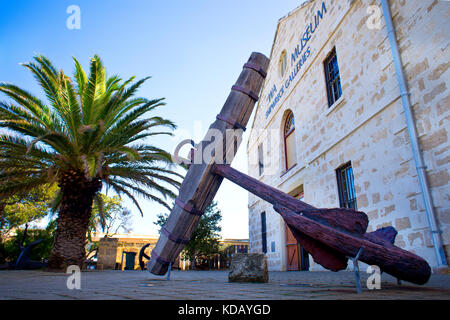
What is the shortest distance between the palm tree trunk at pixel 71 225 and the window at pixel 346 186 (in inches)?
285

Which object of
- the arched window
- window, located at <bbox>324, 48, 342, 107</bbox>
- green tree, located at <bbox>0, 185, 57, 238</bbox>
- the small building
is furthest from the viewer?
green tree, located at <bbox>0, 185, 57, 238</bbox>

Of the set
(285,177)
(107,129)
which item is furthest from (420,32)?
(107,129)

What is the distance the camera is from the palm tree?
7395 millimetres

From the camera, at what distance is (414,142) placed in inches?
173

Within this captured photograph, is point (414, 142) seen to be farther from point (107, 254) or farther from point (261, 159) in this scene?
point (107, 254)

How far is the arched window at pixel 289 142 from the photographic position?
34.3ft

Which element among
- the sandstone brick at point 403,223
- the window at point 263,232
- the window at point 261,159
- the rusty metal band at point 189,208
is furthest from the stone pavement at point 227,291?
the window at point 261,159

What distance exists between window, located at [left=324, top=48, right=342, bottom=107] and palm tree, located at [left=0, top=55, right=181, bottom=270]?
15.9ft

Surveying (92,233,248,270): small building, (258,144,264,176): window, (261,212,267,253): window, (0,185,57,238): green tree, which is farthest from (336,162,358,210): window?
(0,185,57,238): green tree

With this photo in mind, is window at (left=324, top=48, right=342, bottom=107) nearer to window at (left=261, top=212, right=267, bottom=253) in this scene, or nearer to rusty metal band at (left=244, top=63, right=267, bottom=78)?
rusty metal band at (left=244, top=63, right=267, bottom=78)

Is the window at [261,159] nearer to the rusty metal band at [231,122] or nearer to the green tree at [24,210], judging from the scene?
the rusty metal band at [231,122]

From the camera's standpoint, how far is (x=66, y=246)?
321 inches

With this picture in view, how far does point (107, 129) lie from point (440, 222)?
824 cm
